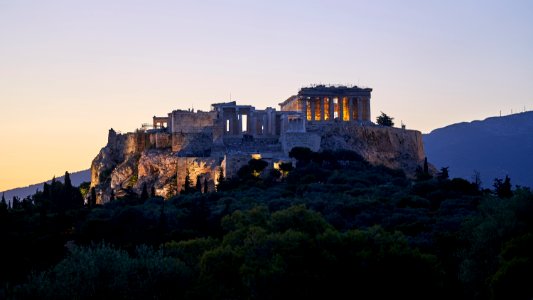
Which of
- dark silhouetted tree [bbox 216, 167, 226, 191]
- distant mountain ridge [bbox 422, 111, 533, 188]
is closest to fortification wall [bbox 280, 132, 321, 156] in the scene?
dark silhouetted tree [bbox 216, 167, 226, 191]

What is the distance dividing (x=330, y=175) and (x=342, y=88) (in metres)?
21.0

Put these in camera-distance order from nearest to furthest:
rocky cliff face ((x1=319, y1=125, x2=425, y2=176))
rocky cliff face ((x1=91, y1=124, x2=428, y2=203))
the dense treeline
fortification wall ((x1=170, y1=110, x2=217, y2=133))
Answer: the dense treeline < rocky cliff face ((x1=91, y1=124, x2=428, y2=203)) < fortification wall ((x1=170, y1=110, x2=217, y2=133)) < rocky cliff face ((x1=319, y1=125, x2=425, y2=176))

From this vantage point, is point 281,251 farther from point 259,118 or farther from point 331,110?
point 331,110

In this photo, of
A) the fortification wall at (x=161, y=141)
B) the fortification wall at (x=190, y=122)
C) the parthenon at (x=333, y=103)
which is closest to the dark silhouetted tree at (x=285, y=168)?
the fortification wall at (x=190, y=122)

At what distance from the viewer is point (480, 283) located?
3173 centimetres

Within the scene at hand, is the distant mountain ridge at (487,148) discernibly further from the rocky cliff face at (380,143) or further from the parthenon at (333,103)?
the parthenon at (333,103)

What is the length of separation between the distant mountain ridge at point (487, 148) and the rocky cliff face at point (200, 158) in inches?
1060

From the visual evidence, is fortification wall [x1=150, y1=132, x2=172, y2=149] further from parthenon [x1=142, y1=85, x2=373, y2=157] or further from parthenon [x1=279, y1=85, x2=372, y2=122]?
parthenon [x1=279, y1=85, x2=372, y2=122]

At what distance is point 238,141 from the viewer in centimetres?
7056

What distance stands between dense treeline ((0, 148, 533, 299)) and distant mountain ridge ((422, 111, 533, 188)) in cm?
6177

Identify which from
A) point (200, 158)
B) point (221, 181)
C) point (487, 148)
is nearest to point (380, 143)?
point (200, 158)

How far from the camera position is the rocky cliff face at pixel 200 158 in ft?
213

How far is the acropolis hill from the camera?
66000mm

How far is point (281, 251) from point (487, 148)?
95.7m
